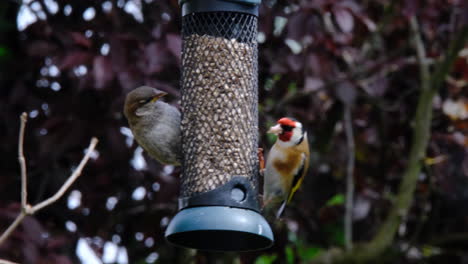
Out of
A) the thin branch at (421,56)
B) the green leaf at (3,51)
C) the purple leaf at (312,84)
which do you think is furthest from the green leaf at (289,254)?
the green leaf at (3,51)

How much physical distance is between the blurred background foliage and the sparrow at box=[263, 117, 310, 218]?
3.41 ft

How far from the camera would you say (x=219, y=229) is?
12.4 ft

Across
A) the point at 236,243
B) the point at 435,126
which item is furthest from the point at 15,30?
the point at 435,126

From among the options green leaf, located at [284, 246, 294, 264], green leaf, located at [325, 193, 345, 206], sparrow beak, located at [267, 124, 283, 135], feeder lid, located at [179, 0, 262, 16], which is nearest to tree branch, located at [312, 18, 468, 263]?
green leaf, located at [284, 246, 294, 264]

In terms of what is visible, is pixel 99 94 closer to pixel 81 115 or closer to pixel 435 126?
pixel 81 115

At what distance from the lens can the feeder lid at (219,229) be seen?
379 cm

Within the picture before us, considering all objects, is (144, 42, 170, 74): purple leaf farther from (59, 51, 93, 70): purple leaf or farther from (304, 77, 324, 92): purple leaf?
(304, 77, 324, 92): purple leaf

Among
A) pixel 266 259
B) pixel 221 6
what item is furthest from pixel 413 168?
pixel 221 6

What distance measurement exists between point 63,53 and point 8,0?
2.70 ft

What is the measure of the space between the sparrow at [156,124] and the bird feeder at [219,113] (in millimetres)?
64

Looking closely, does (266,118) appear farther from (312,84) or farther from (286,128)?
(286,128)

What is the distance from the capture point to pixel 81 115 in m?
5.55

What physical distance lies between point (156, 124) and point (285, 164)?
64 cm

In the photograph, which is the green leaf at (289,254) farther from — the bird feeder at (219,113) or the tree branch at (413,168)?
the bird feeder at (219,113)
